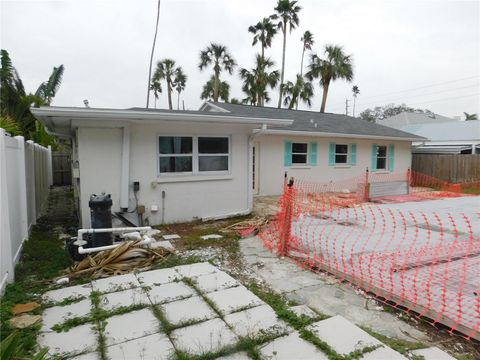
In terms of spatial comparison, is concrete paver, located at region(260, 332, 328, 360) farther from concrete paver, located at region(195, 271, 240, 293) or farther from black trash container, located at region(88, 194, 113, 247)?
black trash container, located at region(88, 194, 113, 247)

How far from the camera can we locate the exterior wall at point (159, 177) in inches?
246

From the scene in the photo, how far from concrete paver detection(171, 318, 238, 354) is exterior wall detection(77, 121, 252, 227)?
14.6 feet

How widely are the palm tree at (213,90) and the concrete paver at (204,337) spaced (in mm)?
26483

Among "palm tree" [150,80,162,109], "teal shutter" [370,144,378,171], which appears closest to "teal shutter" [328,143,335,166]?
"teal shutter" [370,144,378,171]

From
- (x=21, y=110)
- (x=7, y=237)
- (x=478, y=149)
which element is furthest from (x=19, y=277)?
(x=478, y=149)

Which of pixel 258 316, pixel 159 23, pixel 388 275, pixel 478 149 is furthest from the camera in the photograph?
pixel 159 23

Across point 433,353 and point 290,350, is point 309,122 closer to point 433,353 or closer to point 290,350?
point 433,353

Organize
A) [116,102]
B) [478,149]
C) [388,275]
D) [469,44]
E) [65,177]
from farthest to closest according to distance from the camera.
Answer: [116,102]
[478,149]
[65,177]
[469,44]
[388,275]

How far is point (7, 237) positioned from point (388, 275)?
478 centimetres

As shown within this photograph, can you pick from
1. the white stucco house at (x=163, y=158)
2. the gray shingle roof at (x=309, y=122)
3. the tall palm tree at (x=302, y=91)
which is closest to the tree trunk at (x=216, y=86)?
the tall palm tree at (x=302, y=91)

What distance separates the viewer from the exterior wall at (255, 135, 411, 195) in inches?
462

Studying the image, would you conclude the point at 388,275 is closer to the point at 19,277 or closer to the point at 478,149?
the point at 19,277

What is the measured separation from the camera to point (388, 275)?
3869 mm

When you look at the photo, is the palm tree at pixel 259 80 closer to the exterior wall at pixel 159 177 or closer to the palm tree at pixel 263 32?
the palm tree at pixel 263 32
